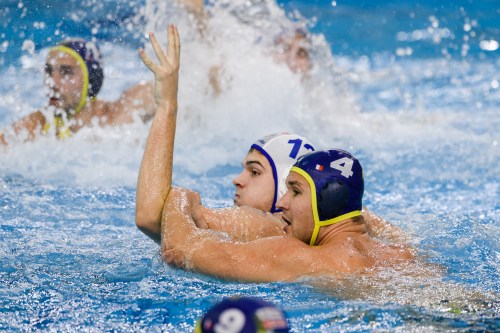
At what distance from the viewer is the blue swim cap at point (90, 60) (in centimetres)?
607

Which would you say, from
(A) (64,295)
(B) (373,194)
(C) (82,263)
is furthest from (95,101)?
(A) (64,295)

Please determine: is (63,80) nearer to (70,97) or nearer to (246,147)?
(70,97)

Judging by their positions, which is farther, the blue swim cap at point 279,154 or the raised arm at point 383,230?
the raised arm at point 383,230

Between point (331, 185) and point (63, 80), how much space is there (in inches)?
133

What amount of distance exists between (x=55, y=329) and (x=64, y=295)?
12.9 inches

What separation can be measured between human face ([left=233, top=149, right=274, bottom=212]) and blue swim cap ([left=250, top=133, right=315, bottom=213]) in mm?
25

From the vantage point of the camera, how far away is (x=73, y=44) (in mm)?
6051

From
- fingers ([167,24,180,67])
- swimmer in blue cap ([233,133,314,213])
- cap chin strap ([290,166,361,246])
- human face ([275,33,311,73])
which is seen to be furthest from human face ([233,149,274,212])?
human face ([275,33,311,73])

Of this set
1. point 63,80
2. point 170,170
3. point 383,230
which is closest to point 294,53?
point 63,80

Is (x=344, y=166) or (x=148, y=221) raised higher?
(x=344, y=166)

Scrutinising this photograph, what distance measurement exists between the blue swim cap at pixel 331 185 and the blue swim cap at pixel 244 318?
4.36 ft

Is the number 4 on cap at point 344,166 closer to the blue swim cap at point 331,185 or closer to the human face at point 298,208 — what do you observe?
the blue swim cap at point 331,185

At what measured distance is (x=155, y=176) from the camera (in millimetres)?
3510

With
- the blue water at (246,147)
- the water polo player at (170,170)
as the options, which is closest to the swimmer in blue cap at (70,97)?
the blue water at (246,147)
